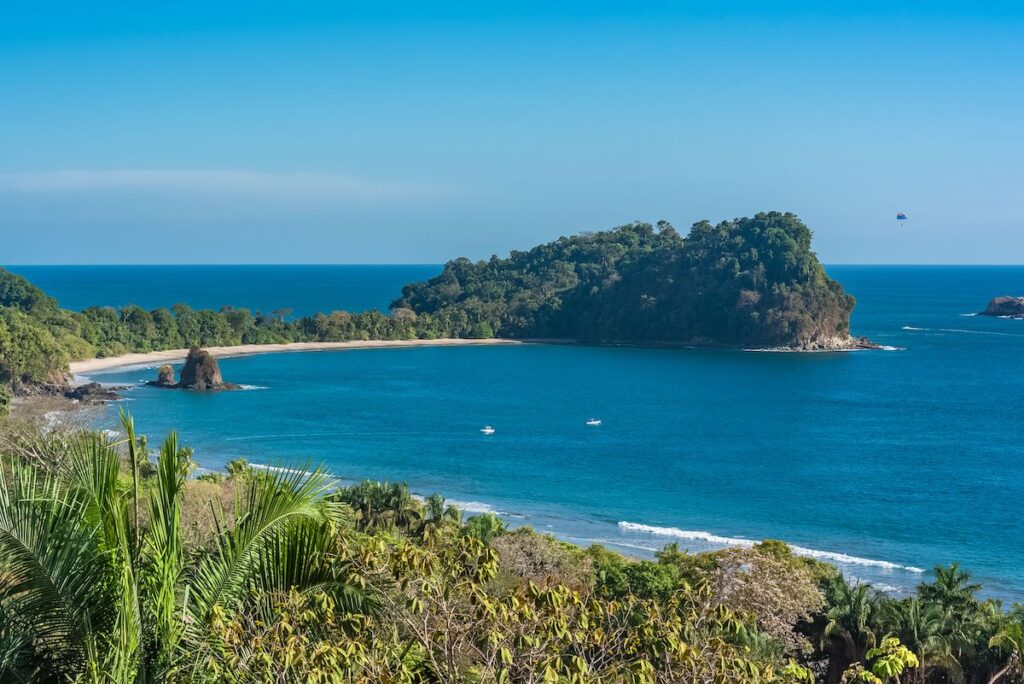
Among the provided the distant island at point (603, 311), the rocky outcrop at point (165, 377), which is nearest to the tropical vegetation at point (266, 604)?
the rocky outcrop at point (165, 377)

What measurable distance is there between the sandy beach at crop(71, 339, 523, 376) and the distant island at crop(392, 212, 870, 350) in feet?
26.2

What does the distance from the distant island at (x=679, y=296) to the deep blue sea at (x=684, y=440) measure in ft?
36.3

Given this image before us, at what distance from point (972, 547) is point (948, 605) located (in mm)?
19139

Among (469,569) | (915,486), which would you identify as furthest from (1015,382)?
(469,569)

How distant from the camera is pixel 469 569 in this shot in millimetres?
8867

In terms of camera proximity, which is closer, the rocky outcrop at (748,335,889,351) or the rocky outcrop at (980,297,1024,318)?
the rocky outcrop at (748,335,889,351)

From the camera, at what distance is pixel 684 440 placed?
206 ft

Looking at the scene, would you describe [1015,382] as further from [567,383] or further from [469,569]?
[469,569]

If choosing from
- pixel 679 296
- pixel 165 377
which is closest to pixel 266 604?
pixel 165 377

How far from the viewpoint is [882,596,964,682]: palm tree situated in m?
18.8

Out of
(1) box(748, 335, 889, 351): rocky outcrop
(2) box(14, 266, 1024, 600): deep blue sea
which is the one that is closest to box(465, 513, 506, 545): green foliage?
(2) box(14, 266, 1024, 600): deep blue sea

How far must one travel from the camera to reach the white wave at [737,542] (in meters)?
35.9

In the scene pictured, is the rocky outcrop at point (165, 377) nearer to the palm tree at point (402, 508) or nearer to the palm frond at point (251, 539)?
the palm tree at point (402, 508)

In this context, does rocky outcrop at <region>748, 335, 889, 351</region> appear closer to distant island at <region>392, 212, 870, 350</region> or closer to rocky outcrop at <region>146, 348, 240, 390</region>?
distant island at <region>392, 212, 870, 350</region>
